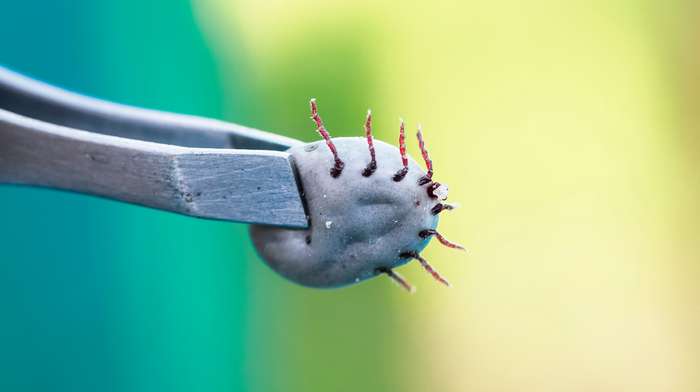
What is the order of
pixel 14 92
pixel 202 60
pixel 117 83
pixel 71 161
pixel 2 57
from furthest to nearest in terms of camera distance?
pixel 202 60 < pixel 117 83 < pixel 2 57 < pixel 14 92 < pixel 71 161

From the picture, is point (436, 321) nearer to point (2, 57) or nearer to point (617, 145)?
point (617, 145)

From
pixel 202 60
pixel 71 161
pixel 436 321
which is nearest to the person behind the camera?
pixel 71 161

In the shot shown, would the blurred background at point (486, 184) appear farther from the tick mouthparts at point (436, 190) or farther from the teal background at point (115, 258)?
the tick mouthparts at point (436, 190)

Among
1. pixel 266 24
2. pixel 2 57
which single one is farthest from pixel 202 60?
pixel 2 57

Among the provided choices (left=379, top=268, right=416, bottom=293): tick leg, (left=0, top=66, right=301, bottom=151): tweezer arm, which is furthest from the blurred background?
(left=379, top=268, right=416, bottom=293): tick leg

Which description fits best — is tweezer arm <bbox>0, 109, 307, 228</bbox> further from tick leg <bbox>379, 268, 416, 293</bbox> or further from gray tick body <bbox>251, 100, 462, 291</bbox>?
tick leg <bbox>379, 268, 416, 293</bbox>

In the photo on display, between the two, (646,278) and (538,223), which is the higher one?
(538,223)
